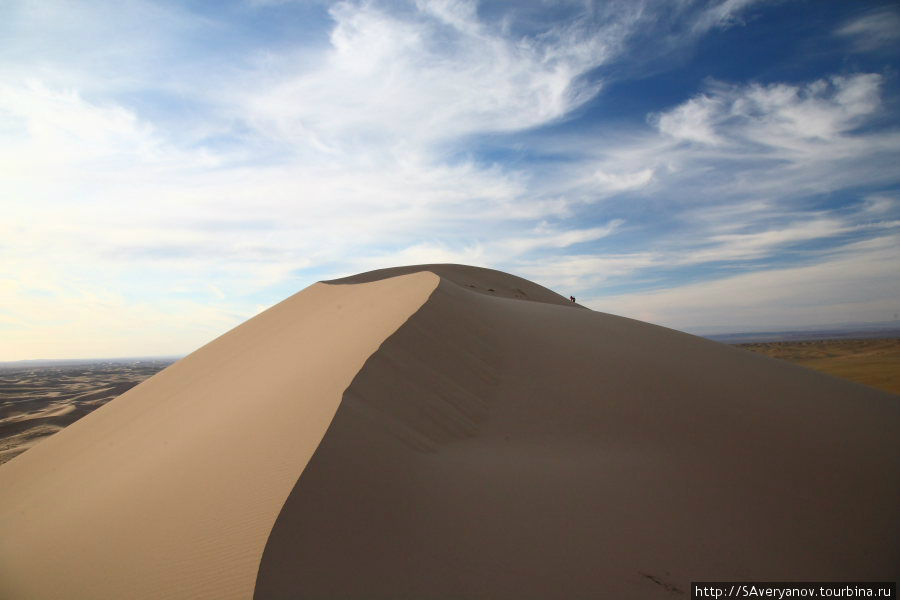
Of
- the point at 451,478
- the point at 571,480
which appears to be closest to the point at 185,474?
the point at 451,478

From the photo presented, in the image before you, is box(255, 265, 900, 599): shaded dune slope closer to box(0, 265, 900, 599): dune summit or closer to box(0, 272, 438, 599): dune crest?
box(0, 265, 900, 599): dune summit

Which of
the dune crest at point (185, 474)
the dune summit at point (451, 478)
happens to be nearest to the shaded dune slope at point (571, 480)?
the dune summit at point (451, 478)

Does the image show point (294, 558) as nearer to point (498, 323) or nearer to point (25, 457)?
point (498, 323)

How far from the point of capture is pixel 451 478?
4281mm

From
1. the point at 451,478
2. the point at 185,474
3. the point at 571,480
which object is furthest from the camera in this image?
the point at 571,480

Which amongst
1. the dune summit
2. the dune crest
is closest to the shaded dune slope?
the dune summit

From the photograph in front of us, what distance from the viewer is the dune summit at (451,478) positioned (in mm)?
3264

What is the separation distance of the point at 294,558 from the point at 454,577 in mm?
1053

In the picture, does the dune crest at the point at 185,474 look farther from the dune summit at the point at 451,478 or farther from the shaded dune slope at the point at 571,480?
the shaded dune slope at the point at 571,480

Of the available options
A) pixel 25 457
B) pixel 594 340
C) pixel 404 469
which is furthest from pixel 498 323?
pixel 25 457

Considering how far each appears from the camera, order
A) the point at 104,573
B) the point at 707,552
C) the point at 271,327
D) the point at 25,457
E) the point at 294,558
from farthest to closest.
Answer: the point at 271,327
the point at 25,457
the point at 707,552
the point at 104,573
the point at 294,558

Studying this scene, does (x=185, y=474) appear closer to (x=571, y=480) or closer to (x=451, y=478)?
(x=451, y=478)

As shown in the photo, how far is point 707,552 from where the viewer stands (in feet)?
12.2

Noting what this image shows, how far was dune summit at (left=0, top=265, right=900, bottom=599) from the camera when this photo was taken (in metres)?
3.26
